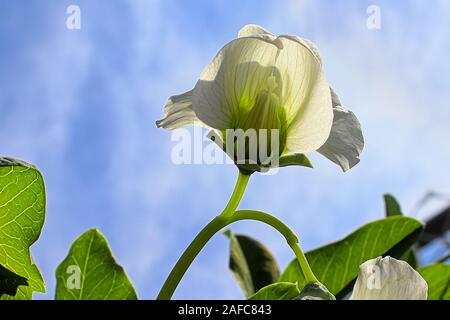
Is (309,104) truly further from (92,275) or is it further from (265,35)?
(92,275)

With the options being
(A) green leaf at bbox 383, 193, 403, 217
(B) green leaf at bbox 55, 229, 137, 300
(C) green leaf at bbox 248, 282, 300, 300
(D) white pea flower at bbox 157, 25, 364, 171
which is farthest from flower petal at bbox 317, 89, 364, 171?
(A) green leaf at bbox 383, 193, 403, 217

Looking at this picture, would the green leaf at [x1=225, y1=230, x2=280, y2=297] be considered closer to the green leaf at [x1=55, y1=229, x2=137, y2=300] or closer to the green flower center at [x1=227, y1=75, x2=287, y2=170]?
the green leaf at [x1=55, y1=229, x2=137, y2=300]

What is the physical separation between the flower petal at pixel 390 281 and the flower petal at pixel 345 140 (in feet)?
0.23

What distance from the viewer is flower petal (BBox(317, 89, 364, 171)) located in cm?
40

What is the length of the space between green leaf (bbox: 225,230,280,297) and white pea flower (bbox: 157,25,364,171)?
31 centimetres

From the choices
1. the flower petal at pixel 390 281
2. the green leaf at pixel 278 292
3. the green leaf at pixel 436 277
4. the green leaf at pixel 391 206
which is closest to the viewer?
the flower petal at pixel 390 281

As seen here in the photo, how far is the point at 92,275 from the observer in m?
0.55

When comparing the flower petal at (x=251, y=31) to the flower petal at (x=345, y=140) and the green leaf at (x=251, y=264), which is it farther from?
the green leaf at (x=251, y=264)

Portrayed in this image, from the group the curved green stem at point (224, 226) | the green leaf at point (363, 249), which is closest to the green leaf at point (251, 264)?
the green leaf at point (363, 249)

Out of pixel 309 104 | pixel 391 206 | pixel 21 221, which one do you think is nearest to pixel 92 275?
pixel 21 221

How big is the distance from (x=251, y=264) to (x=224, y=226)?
0.35 meters

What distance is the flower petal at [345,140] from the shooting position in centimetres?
40
